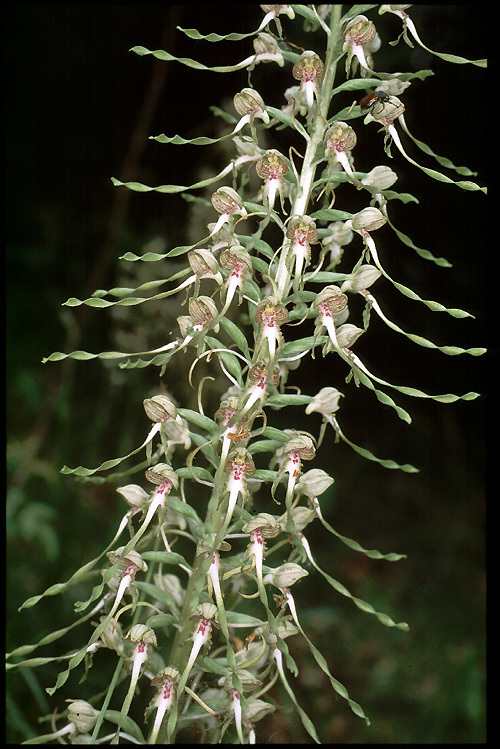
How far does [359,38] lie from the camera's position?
115cm

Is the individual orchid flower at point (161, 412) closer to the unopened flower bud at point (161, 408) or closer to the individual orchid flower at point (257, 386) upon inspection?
the unopened flower bud at point (161, 408)

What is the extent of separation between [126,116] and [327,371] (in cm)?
154

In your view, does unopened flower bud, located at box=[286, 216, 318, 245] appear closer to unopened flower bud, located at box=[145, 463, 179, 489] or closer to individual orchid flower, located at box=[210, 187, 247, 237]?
individual orchid flower, located at box=[210, 187, 247, 237]

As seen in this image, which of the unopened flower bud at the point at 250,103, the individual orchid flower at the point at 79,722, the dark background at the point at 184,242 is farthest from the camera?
the dark background at the point at 184,242

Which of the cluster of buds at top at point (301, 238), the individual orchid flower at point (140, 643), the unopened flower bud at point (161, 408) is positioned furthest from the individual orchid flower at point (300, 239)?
the individual orchid flower at point (140, 643)

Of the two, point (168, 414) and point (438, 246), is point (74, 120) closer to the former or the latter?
point (438, 246)

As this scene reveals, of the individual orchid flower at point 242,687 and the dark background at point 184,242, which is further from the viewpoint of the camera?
the dark background at point 184,242

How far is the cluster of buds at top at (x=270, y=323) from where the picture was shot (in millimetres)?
1085

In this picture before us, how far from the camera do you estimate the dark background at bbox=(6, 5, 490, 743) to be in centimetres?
265

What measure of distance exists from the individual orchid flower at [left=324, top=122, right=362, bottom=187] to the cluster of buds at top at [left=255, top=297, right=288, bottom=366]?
0.25 m

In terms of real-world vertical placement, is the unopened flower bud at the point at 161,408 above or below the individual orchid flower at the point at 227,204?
below

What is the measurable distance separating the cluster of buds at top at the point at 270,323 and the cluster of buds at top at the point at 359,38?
1.37 ft

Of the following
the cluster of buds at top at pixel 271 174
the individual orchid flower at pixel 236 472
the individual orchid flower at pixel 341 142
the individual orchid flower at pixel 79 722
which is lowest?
the individual orchid flower at pixel 79 722

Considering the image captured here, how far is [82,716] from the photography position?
1.29m
